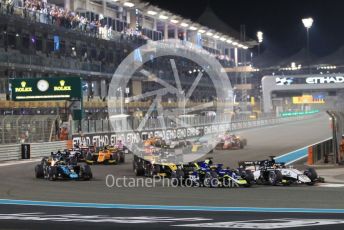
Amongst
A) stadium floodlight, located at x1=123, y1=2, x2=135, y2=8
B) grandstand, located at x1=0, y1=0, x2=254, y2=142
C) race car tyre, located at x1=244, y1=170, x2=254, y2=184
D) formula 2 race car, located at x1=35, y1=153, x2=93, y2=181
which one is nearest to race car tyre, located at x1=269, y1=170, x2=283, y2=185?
race car tyre, located at x1=244, y1=170, x2=254, y2=184

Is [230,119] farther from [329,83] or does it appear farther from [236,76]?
[236,76]

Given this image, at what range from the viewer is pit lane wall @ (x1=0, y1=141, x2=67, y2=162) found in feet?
95.6

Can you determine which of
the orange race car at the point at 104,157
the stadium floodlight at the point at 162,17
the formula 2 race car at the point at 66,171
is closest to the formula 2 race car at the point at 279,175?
the formula 2 race car at the point at 66,171

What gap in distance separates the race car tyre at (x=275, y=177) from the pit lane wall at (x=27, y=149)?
16602 mm

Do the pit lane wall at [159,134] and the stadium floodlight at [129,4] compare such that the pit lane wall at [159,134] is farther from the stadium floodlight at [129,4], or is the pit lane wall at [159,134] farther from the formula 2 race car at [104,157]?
the stadium floodlight at [129,4]

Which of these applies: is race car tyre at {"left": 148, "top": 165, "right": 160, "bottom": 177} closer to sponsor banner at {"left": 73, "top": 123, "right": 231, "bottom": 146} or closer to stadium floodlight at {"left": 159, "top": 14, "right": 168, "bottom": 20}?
sponsor banner at {"left": 73, "top": 123, "right": 231, "bottom": 146}

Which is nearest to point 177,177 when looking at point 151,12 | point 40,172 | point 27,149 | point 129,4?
point 40,172

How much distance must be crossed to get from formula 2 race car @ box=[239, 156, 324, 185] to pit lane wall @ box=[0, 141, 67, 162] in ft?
52.2

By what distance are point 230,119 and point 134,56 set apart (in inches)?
453

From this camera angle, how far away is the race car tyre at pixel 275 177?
16.6 meters

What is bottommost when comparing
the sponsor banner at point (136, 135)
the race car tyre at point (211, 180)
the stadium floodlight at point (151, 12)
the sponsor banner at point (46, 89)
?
the race car tyre at point (211, 180)

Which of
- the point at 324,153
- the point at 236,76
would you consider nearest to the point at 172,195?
the point at 324,153

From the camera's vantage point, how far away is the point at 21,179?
1994cm

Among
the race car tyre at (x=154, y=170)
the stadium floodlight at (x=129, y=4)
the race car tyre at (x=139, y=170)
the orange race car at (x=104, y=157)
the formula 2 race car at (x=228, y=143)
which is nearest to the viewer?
the race car tyre at (x=154, y=170)
